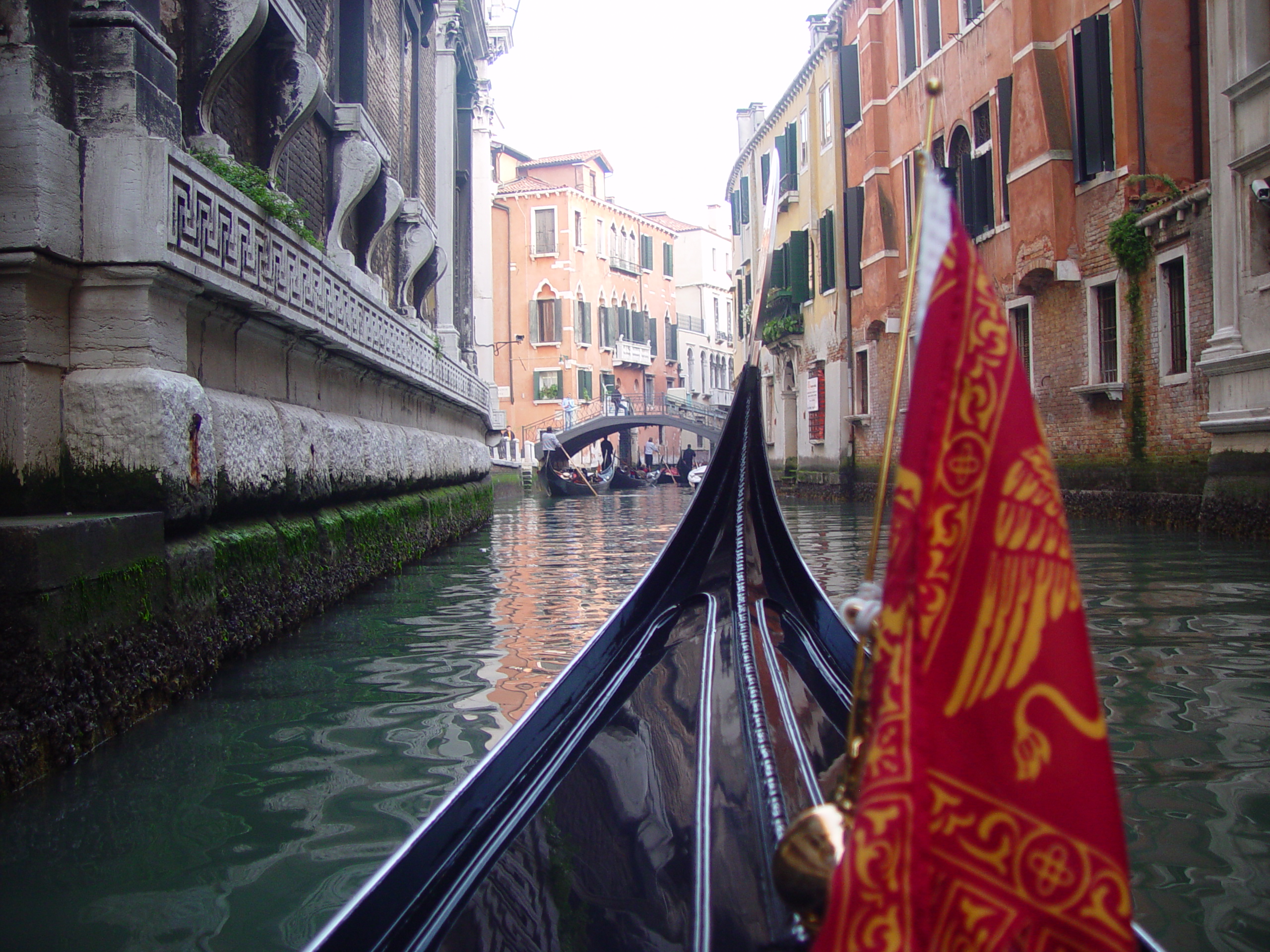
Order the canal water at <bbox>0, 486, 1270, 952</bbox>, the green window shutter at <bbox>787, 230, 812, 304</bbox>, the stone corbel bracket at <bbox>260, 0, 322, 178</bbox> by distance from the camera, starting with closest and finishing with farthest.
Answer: the canal water at <bbox>0, 486, 1270, 952</bbox> → the stone corbel bracket at <bbox>260, 0, 322, 178</bbox> → the green window shutter at <bbox>787, 230, 812, 304</bbox>

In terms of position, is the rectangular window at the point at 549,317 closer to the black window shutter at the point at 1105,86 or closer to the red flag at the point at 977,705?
the black window shutter at the point at 1105,86

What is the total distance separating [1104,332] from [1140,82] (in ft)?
6.17

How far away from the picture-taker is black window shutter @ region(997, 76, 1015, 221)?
8.93 metres

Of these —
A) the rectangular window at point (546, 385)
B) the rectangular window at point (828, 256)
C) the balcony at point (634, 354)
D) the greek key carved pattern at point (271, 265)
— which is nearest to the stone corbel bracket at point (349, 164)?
the greek key carved pattern at point (271, 265)

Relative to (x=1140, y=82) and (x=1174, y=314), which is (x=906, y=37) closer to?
(x=1140, y=82)

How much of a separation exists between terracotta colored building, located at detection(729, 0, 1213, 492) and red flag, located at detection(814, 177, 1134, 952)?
6.71 meters

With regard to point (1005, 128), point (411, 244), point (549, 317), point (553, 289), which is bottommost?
point (411, 244)

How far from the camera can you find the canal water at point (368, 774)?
1579mm

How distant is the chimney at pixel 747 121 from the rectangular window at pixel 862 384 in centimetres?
906

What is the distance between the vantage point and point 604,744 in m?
1.63

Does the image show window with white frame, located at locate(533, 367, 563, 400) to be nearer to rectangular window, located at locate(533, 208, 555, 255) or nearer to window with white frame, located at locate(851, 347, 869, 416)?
rectangular window, located at locate(533, 208, 555, 255)

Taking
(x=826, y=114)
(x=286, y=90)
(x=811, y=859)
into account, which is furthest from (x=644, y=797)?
(x=826, y=114)

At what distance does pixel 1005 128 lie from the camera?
9078 millimetres

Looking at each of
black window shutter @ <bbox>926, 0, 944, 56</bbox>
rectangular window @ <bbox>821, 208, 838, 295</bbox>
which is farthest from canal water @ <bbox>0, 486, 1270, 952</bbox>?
rectangular window @ <bbox>821, 208, 838, 295</bbox>
